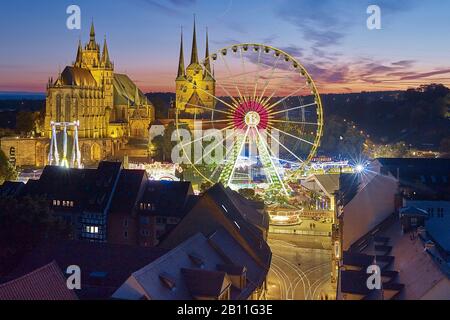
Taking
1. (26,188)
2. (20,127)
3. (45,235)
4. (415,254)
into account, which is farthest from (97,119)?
(415,254)

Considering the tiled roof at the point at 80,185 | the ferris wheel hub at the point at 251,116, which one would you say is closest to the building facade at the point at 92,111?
the tiled roof at the point at 80,185

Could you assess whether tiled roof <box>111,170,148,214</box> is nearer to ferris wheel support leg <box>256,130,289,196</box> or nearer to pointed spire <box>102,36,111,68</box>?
ferris wheel support leg <box>256,130,289,196</box>

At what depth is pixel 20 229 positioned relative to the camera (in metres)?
32.2

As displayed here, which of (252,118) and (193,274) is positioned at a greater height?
(252,118)

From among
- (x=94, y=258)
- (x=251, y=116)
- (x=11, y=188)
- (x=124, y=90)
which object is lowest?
(x=94, y=258)

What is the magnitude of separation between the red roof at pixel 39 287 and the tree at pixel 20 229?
40.1ft

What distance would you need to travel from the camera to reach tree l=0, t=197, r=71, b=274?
102 ft

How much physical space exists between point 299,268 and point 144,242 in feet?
39.3

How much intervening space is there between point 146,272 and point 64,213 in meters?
25.7

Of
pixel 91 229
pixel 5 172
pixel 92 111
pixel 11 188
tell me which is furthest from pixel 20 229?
pixel 92 111

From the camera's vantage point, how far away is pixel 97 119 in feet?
401

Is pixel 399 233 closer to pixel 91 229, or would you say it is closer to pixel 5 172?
pixel 91 229

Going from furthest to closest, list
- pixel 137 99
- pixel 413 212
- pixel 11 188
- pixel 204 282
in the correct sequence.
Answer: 1. pixel 137 99
2. pixel 11 188
3. pixel 413 212
4. pixel 204 282
